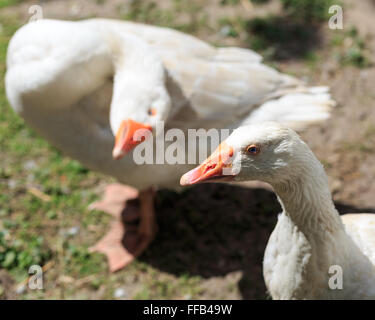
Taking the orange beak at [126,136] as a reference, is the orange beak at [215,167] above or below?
below

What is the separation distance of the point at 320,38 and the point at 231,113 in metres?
2.51

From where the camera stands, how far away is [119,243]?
368cm

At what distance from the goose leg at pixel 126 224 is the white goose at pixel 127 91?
0.05 ft

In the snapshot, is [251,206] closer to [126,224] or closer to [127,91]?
[126,224]

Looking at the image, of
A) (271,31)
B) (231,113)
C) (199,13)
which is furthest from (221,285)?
(199,13)

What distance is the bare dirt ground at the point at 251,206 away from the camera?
346 centimetres

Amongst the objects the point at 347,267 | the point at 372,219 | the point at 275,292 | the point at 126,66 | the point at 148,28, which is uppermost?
the point at 148,28

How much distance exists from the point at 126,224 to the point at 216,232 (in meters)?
0.80

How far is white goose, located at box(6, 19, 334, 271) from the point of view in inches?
110

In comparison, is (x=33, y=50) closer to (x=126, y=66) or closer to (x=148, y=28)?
(x=126, y=66)

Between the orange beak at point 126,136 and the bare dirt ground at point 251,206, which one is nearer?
the orange beak at point 126,136

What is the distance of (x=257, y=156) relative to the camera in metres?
1.86

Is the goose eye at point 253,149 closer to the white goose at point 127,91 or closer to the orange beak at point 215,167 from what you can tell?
the orange beak at point 215,167

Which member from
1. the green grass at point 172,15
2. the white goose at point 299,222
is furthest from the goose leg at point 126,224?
the green grass at point 172,15
